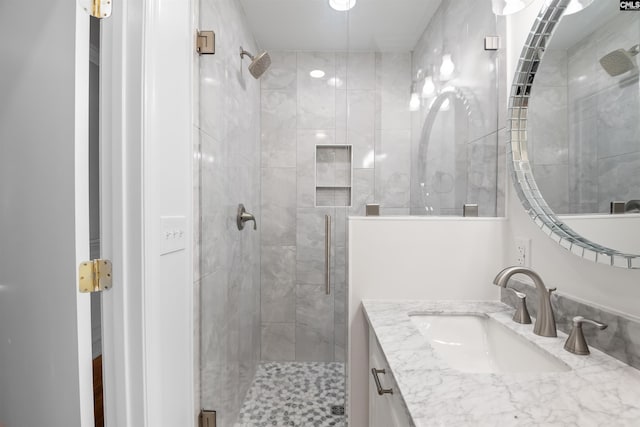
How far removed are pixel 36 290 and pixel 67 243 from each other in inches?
8.0

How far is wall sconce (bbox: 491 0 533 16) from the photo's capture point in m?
1.09

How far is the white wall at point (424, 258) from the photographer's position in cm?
134

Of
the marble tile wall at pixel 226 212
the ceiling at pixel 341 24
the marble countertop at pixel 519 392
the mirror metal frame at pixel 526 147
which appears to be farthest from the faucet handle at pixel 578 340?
the marble tile wall at pixel 226 212

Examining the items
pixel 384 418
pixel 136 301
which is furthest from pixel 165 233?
pixel 384 418

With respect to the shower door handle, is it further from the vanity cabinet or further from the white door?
the white door

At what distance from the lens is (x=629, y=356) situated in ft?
2.51

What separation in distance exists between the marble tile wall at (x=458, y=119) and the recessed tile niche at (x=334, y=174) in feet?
0.88

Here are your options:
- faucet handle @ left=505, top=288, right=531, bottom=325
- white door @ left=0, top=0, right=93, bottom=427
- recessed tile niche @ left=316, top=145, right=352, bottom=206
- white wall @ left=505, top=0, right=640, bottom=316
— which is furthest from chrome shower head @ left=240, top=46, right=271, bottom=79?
faucet handle @ left=505, top=288, right=531, bottom=325

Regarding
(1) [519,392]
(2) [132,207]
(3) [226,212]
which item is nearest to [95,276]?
(2) [132,207]

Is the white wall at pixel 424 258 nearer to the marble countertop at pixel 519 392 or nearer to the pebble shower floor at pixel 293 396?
the marble countertop at pixel 519 392

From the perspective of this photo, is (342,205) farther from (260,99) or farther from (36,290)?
(36,290)

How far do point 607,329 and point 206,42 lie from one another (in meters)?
1.65

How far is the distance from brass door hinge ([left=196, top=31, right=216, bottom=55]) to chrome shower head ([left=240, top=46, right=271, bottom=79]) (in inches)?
8.3

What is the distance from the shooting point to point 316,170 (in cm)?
147
